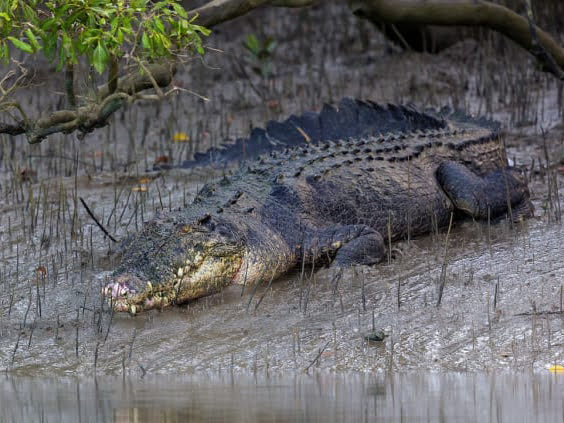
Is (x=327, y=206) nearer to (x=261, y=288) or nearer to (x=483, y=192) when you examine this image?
(x=261, y=288)

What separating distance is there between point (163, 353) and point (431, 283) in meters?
1.57

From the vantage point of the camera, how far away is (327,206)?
645cm

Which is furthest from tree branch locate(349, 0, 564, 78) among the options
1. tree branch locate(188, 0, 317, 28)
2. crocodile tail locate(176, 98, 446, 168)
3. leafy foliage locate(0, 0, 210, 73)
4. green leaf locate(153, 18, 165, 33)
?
green leaf locate(153, 18, 165, 33)

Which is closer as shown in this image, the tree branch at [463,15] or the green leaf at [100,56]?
the green leaf at [100,56]

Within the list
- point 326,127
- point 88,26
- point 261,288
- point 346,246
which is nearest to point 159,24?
point 88,26

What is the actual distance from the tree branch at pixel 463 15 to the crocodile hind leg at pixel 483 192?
71.9 inches

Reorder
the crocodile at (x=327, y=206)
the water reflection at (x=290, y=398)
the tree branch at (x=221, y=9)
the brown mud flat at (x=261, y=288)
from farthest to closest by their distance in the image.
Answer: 1. the tree branch at (x=221, y=9)
2. the crocodile at (x=327, y=206)
3. the brown mud flat at (x=261, y=288)
4. the water reflection at (x=290, y=398)

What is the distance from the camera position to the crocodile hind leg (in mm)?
6887

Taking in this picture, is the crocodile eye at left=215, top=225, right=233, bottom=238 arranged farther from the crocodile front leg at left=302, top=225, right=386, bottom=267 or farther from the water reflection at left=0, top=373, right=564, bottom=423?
the water reflection at left=0, top=373, right=564, bottom=423

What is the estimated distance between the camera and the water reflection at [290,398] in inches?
151

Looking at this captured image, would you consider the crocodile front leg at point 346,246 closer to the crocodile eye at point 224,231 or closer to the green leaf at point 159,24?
the crocodile eye at point 224,231

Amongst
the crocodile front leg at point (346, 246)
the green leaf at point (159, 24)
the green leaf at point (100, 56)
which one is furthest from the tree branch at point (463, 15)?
the green leaf at point (100, 56)

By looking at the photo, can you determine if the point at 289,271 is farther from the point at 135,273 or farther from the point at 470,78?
the point at 470,78

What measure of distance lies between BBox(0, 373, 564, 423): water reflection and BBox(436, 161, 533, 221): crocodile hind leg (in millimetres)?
2506
